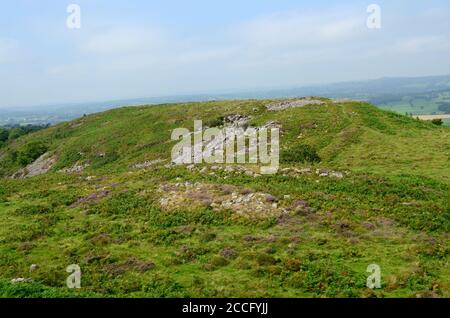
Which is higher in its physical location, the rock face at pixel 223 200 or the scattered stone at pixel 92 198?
the rock face at pixel 223 200

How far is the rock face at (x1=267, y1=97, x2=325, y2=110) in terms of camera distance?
227 ft

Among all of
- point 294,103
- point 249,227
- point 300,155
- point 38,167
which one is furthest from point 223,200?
point 38,167

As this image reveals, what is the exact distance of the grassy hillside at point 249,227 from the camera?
65.3ft

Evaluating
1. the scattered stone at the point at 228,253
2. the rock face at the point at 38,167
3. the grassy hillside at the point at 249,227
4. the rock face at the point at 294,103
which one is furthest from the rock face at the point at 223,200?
the rock face at the point at 38,167

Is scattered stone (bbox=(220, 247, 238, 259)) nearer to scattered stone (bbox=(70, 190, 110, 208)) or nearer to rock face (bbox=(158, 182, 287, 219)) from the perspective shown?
rock face (bbox=(158, 182, 287, 219))

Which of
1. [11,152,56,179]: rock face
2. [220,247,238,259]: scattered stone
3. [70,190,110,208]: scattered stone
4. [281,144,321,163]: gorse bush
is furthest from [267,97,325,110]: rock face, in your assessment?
[220,247,238,259]: scattered stone

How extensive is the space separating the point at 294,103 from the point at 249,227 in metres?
46.9

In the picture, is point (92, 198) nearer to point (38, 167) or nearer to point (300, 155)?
point (300, 155)

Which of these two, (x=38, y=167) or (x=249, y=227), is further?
(x=38, y=167)

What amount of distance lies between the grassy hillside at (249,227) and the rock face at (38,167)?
79.3ft

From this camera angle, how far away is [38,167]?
76.9 m

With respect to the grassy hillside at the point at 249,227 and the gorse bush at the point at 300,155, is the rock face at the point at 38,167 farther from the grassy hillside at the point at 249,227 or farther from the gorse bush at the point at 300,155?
the gorse bush at the point at 300,155

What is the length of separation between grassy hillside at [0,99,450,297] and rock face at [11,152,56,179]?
2417cm
